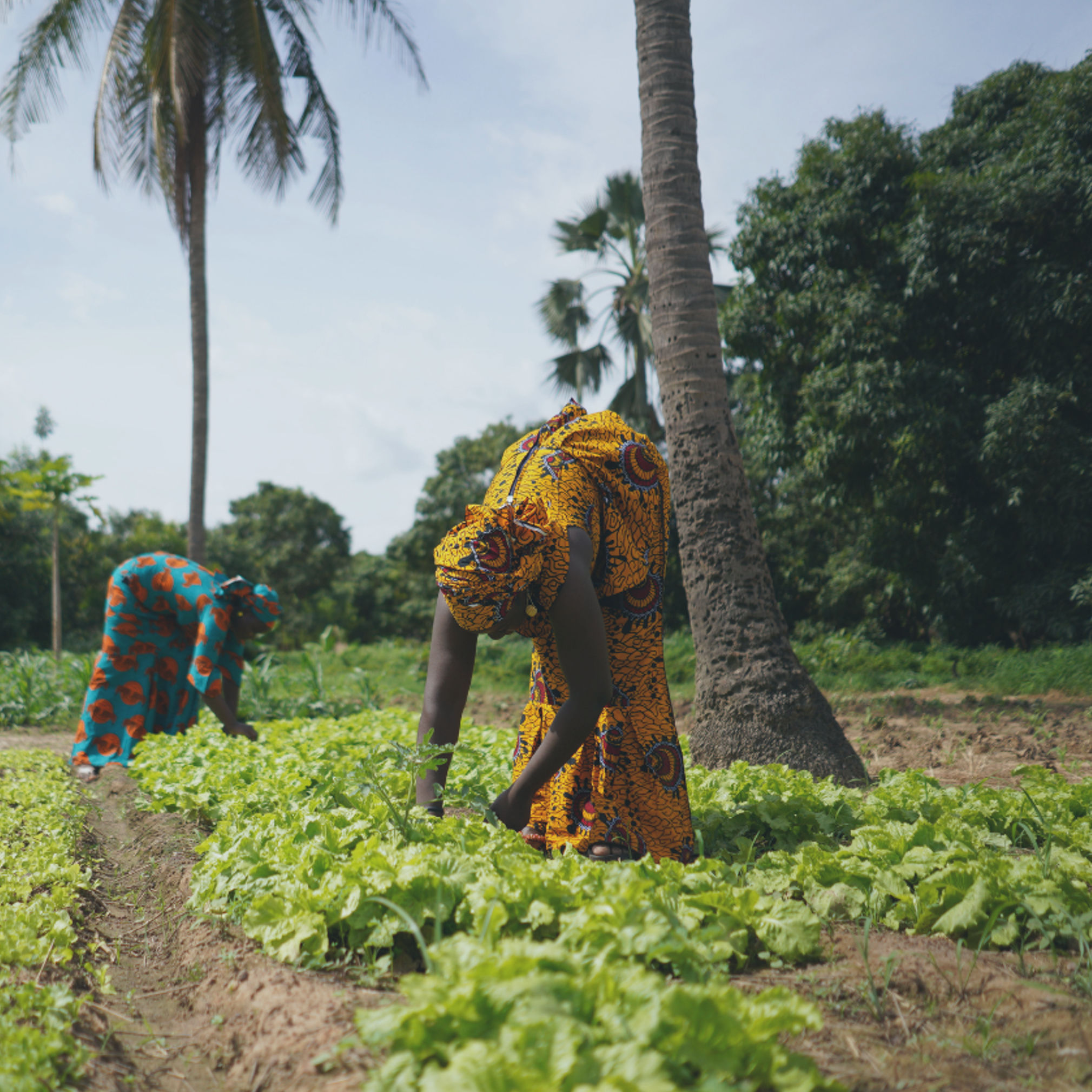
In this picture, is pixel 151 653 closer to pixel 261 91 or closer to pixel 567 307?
pixel 261 91

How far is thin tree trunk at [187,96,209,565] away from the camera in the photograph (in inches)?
414

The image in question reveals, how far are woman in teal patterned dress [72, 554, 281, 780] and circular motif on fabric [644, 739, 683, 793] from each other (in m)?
3.39

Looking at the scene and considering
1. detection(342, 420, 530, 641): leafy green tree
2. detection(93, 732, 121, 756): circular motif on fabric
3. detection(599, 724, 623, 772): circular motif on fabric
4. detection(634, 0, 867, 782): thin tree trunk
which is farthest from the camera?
detection(342, 420, 530, 641): leafy green tree

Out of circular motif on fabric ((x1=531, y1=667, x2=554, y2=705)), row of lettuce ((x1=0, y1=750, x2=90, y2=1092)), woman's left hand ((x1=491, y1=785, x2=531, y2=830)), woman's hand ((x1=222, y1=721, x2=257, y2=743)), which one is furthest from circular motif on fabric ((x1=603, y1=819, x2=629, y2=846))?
woman's hand ((x1=222, y1=721, x2=257, y2=743))

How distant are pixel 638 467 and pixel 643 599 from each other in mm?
476

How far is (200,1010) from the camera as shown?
7.14 feet

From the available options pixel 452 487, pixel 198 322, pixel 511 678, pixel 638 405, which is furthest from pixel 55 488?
pixel 452 487

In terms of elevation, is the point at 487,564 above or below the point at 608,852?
above

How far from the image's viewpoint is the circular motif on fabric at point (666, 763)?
9.64 feet

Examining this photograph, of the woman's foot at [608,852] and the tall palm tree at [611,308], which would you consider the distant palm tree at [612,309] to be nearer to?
the tall palm tree at [611,308]

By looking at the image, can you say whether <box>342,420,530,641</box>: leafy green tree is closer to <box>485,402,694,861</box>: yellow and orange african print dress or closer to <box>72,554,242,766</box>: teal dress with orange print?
<box>72,554,242,766</box>: teal dress with orange print

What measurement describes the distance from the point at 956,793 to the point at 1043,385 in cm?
871

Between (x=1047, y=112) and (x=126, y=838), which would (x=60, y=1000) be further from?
(x=1047, y=112)

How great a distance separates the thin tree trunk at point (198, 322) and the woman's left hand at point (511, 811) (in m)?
8.74
